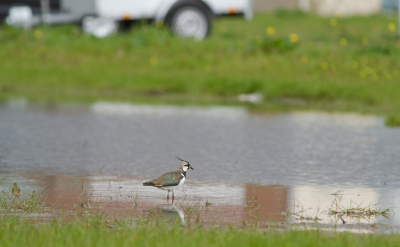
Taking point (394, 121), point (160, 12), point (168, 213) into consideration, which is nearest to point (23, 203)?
point (168, 213)

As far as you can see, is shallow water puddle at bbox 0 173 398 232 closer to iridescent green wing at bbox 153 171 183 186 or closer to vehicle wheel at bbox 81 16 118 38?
iridescent green wing at bbox 153 171 183 186

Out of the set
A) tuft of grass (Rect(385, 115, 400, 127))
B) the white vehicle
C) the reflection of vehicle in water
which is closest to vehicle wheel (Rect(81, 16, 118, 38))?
the white vehicle

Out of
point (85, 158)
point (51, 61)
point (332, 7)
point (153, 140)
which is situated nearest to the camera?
point (85, 158)

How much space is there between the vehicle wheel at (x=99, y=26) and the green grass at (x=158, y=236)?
A: 16810 mm

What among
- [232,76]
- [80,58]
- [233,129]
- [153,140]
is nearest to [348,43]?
[232,76]

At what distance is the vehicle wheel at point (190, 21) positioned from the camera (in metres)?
19.5

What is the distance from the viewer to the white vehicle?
19.6m

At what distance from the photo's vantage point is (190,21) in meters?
19.8

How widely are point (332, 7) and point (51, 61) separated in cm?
1795

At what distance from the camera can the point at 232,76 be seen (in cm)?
1579

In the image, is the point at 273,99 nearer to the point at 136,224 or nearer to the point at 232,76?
the point at 232,76

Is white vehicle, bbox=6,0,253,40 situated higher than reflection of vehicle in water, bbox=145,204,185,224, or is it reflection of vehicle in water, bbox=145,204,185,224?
white vehicle, bbox=6,0,253,40

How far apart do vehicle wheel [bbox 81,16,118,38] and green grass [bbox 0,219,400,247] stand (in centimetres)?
1681

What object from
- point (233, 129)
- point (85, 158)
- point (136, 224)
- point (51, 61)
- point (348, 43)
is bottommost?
point (136, 224)
